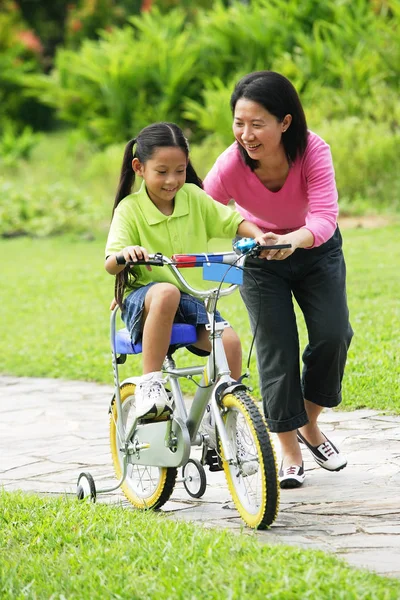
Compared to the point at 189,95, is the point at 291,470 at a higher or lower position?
lower

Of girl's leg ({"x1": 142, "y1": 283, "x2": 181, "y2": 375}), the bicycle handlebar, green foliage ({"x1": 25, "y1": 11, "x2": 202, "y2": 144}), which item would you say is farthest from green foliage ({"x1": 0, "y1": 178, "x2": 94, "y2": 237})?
the bicycle handlebar

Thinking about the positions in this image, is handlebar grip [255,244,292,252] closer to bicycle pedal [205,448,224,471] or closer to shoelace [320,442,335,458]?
bicycle pedal [205,448,224,471]

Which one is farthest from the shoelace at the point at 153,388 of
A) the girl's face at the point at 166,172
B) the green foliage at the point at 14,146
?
the green foliage at the point at 14,146

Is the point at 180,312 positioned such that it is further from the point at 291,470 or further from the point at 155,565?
the point at 155,565

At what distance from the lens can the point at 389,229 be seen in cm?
1347

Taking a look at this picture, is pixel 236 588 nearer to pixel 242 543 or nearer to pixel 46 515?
pixel 242 543

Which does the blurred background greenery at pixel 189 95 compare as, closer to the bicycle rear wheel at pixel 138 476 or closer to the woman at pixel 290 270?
the woman at pixel 290 270

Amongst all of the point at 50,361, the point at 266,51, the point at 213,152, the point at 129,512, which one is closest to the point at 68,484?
the point at 129,512

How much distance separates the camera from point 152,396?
4.23 m

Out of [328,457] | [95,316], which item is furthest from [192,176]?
[95,316]

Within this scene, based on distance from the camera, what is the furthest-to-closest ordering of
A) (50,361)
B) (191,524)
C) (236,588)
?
(50,361) → (191,524) → (236,588)

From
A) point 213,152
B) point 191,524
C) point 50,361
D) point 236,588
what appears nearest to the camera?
point 236,588

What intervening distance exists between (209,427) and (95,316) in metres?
5.86

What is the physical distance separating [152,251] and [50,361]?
426 centimetres
